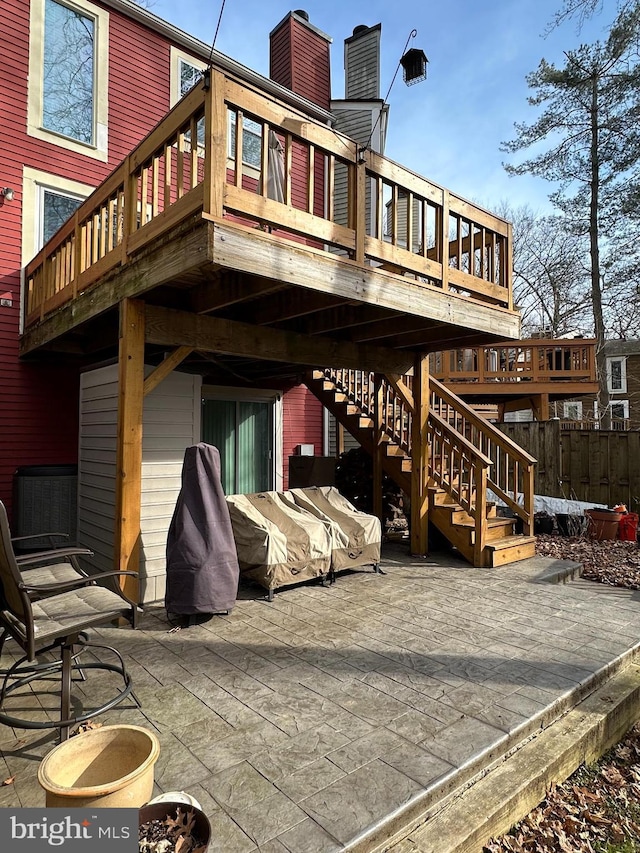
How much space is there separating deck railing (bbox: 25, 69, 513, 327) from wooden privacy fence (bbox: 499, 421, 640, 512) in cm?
405

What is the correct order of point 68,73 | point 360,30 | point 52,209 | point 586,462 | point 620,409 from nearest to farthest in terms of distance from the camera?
point 52,209 < point 68,73 < point 586,462 < point 360,30 < point 620,409

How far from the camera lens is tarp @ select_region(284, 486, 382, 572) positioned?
5.12 m

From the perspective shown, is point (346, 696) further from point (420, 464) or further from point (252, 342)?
point (420, 464)

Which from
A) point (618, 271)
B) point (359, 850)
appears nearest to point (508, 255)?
point (359, 850)

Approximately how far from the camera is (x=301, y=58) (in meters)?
10.7

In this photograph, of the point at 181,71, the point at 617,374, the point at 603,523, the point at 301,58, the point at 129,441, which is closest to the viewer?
the point at 129,441

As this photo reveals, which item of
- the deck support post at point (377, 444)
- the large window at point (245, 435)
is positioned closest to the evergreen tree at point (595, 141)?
the deck support post at point (377, 444)

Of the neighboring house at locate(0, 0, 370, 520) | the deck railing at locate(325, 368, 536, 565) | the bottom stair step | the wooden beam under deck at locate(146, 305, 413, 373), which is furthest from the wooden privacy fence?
the neighboring house at locate(0, 0, 370, 520)

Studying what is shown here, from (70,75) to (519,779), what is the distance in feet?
29.5

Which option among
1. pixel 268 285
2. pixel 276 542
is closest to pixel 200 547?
pixel 276 542

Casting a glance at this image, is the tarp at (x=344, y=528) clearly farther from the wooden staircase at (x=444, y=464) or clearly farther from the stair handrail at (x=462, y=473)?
the stair handrail at (x=462, y=473)

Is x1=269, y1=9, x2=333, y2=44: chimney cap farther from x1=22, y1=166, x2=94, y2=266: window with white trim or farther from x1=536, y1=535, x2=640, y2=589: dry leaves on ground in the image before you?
x1=536, y1=535, x2=640, y2=589: dry leaves on ground

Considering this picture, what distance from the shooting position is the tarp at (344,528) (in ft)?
16.8

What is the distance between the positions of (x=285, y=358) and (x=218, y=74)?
2391 millimetres
